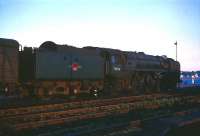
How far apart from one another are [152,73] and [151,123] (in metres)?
15.3

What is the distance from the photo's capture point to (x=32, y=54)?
54.1 feet

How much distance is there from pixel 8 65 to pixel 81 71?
16.5 ft

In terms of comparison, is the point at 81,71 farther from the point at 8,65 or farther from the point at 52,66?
the point at 8,65

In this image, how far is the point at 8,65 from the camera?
1498 centimetres

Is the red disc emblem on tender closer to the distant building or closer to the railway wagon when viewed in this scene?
the railway wagon

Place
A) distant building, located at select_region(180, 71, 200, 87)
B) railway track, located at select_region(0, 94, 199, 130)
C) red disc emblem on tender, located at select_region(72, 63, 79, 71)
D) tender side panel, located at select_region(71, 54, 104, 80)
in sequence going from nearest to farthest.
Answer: railway track, located at select_region(0, 94, 199, 130)
red disc emblem on tender, located at select_region(72, 63, 79, 71)
tender side panel, located at select_region(71, 54, 104, 80)
distant building, located at select_region(180, 71, 200, 87)

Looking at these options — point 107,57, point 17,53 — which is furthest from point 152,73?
point 17,53

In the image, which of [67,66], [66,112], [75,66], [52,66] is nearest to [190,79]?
[75,66]

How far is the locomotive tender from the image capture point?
16.4 metres

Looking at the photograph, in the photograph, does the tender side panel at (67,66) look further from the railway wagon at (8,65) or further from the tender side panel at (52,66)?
the railway wagon at (8,65)

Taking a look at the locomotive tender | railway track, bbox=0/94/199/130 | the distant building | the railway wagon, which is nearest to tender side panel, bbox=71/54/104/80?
the locomotive tender

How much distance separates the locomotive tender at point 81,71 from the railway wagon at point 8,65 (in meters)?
0.05

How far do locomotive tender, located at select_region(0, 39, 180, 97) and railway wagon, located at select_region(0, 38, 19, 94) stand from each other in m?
0.05

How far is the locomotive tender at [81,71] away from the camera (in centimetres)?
1641
